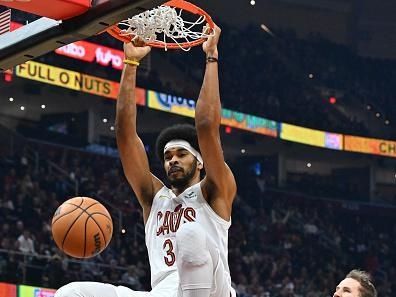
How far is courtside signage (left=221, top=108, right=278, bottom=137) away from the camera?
2520 centimetres

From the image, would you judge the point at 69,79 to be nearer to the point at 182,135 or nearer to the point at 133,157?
the point at 133,157

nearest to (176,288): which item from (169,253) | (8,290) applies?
(169,253)

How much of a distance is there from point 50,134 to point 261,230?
5763 millimetres

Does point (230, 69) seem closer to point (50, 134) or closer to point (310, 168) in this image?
point (310, 168)

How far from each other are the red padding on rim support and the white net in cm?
41

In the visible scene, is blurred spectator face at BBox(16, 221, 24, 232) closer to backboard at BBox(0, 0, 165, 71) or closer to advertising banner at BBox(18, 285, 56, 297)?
advertising banner at BBox(18, 285, 56, 297)

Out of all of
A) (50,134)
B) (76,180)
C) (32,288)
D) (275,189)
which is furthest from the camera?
(275,189)

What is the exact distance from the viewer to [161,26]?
5820mm

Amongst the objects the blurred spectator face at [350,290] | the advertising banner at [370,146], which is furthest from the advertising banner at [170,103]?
the blurred spectator face at [350,290]

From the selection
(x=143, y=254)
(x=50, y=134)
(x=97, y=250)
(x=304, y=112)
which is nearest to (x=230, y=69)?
(x=304, y=112)

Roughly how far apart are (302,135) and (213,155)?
71.9 ft

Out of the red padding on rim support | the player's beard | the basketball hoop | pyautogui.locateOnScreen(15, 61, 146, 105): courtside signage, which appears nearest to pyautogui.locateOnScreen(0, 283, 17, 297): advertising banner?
pyautogui.locateOnScreen(15, 61, 146, 105): courtside signage

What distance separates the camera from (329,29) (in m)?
30.1

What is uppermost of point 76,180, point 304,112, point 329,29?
point 329,29
